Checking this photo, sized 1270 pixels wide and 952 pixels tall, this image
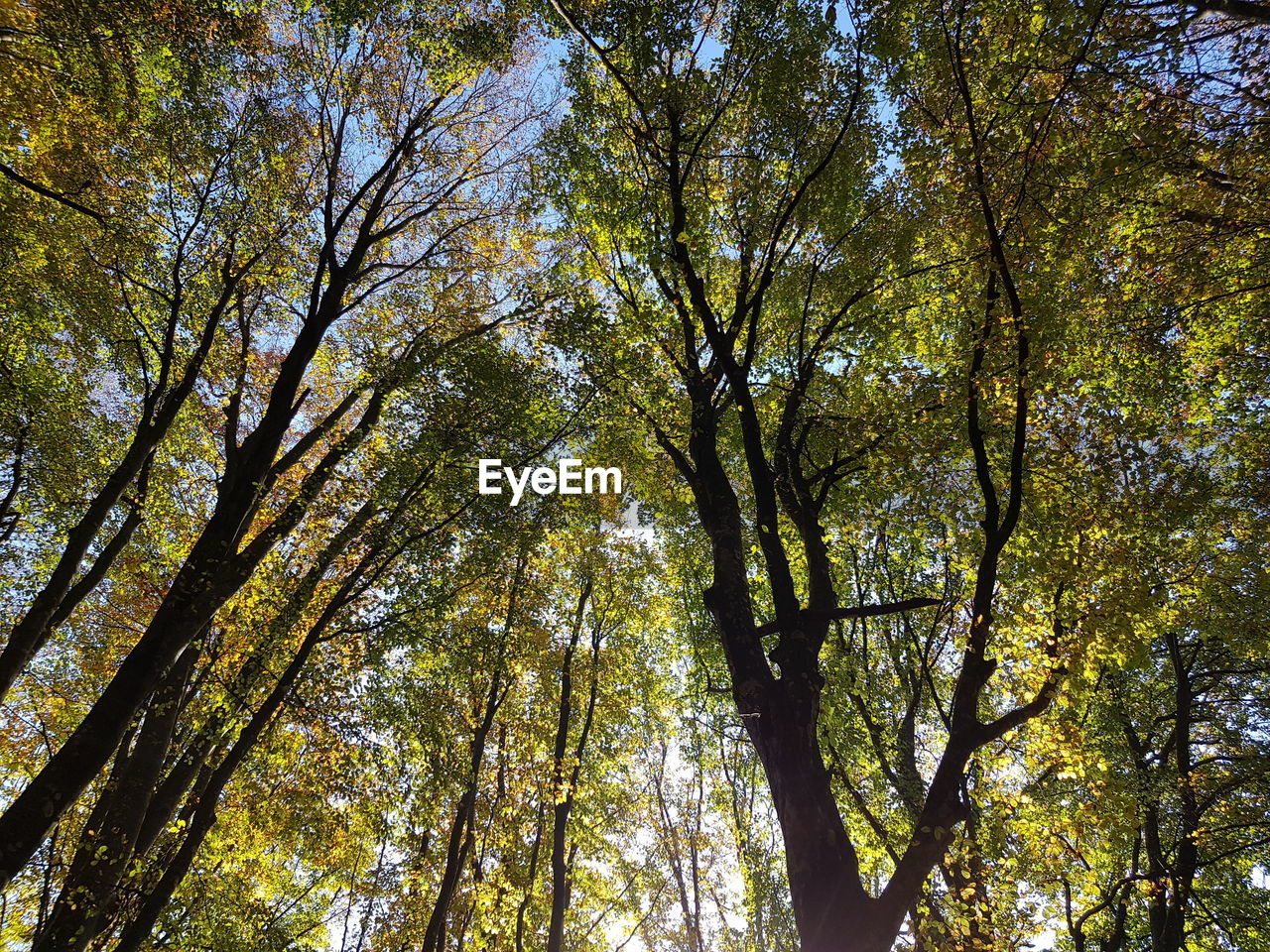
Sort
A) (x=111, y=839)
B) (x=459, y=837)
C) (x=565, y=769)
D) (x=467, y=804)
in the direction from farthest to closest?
(x=565, y=769)
(x=467, y=804)
(x=459, y=837)
(x=111, y=839)

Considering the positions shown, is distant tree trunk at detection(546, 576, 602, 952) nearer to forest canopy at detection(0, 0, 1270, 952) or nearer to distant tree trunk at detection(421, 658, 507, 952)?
forest canopy at detection(0, 0, 1270, 952)

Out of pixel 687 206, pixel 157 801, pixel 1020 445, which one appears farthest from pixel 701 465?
pixel 157 801

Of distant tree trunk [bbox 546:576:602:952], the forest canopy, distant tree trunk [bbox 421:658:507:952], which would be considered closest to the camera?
the forest canopy

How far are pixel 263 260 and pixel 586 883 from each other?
18740mm

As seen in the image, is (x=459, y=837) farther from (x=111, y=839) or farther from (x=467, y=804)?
(x=111, y=839)

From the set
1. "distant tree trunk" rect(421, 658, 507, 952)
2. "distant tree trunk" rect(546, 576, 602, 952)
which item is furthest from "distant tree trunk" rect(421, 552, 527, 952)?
"distant tree trunk" rect(546, 576, 602, 952)

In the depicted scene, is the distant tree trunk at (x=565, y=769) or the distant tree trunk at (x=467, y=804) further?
the distant tree trunk at (x=565, y=769)

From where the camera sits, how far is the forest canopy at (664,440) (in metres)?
5.34

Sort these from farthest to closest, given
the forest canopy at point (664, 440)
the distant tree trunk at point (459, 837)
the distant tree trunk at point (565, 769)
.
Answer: the distant tree trunk at point (565, 769)
the distant tree trunk at point (459, 837)
the forest canopy at point (664, 440)

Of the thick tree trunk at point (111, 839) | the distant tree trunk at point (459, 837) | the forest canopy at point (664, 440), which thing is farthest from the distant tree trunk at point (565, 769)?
the thick tree trunk at point (111, 839)

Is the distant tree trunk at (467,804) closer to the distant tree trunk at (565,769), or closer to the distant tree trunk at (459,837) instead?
the distant tree trunk at (459,837)

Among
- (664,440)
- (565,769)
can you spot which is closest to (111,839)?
(565,769)

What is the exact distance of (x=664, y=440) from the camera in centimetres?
795

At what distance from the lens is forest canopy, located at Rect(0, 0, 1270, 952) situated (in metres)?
5.34
